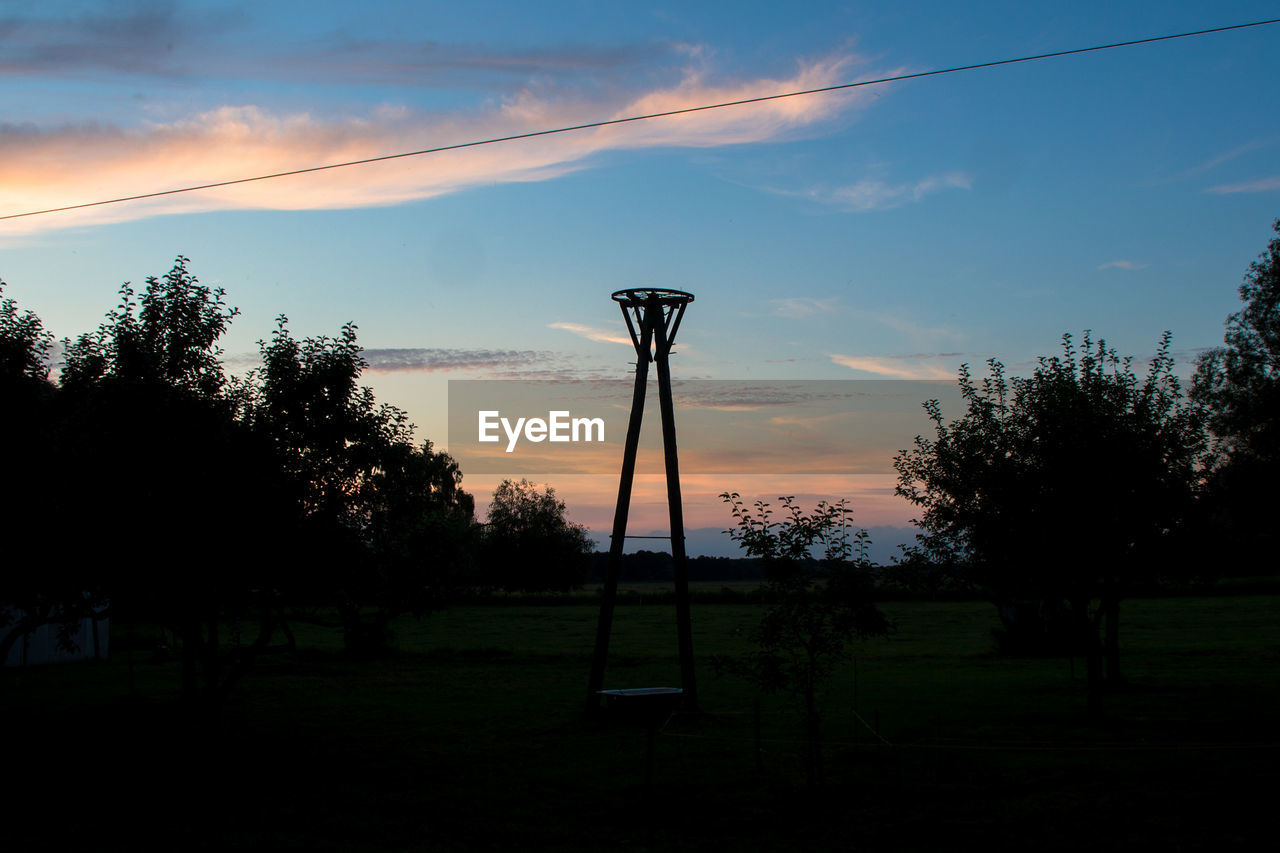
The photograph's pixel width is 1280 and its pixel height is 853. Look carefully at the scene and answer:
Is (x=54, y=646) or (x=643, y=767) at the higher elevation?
(x=643, y=767)

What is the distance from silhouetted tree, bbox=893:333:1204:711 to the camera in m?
23.6

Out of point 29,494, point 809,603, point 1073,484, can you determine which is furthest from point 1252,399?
point 29,494

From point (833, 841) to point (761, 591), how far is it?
154 inches

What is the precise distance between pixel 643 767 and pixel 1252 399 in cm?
3646

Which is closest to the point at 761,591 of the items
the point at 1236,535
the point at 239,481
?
the point at 239,481

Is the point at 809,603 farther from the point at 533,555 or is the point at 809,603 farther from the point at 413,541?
the point at 533,555

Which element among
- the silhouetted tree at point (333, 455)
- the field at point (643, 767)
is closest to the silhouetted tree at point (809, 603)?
the field at point (643, 767)

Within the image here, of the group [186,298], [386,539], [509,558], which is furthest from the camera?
[509,558]

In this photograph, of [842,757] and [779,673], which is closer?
[779,673]

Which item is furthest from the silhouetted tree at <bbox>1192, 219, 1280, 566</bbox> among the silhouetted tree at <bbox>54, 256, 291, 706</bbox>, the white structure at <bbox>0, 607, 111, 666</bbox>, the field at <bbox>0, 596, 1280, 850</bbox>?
the white structure at <bbox>0, 607, 111, 666</bbox>

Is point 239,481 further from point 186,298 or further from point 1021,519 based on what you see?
point 1021,519

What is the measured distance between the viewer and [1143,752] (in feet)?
61.3

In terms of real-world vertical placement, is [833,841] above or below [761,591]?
below

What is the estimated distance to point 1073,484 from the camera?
928 inches
